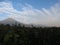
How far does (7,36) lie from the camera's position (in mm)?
6078

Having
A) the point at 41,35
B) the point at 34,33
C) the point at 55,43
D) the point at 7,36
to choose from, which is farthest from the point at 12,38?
the point at 55,43

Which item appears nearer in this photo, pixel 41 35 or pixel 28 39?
pixel 28 39

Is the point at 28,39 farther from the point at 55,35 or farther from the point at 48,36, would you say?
the point at 55,35

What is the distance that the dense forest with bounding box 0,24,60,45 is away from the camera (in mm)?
6180

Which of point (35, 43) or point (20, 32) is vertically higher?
point (20, 32)

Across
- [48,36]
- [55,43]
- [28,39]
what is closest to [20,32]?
[28,39]

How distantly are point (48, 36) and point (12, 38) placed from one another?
→ 8.54ft

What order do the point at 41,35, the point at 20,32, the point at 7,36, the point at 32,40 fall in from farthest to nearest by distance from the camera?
the point at 41,35 < the point at 32,40 < the point at 20,32 < the point at 7,36

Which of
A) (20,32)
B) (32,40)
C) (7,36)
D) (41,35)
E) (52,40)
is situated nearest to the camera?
→ (7,36)

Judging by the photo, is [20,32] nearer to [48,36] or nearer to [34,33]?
[34,33]

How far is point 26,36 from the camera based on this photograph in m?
6.91

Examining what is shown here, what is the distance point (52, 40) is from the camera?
332 inches

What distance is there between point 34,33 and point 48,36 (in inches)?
44.0

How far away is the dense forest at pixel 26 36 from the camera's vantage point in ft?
20.3
